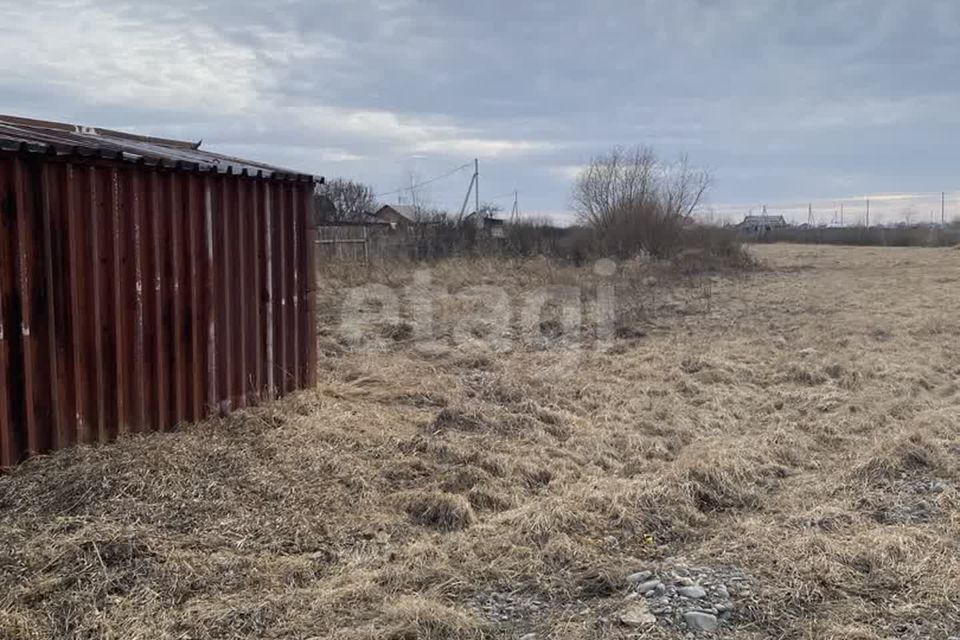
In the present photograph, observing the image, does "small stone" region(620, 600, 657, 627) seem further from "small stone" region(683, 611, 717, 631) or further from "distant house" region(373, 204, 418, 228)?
"distant house" region(373, 204, 418, 228)

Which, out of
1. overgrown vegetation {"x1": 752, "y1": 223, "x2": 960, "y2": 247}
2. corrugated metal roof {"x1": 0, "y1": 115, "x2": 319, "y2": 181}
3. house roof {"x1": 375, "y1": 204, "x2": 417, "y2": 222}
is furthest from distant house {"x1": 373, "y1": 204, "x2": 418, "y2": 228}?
overgrown vegetation {"x1": 752, "y1": 223, "x2": 960, "y2": 247}

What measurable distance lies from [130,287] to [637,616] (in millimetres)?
3223

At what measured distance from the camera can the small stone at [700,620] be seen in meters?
2.47

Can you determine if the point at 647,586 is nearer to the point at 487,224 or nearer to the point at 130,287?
the point at 130,287

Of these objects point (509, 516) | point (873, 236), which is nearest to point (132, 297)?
point (509, 516)

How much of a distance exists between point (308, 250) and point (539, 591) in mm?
3773

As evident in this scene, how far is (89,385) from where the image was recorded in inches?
150

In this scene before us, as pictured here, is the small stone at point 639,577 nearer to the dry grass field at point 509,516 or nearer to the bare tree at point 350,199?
the dry grass field at point 509,516

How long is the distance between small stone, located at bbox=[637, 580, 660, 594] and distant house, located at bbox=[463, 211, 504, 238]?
746 inches

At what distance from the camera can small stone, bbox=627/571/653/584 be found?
110 inches

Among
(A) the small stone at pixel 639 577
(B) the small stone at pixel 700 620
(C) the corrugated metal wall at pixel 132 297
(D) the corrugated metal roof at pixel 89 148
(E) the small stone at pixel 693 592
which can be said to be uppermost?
(D) the corrugated metal roof at pixel 89 148

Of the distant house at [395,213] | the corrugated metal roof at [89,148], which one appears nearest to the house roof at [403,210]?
the distant house at [395,213]

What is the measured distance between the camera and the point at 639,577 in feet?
9.28

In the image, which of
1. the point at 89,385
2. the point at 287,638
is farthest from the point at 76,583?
the point at 89,385
